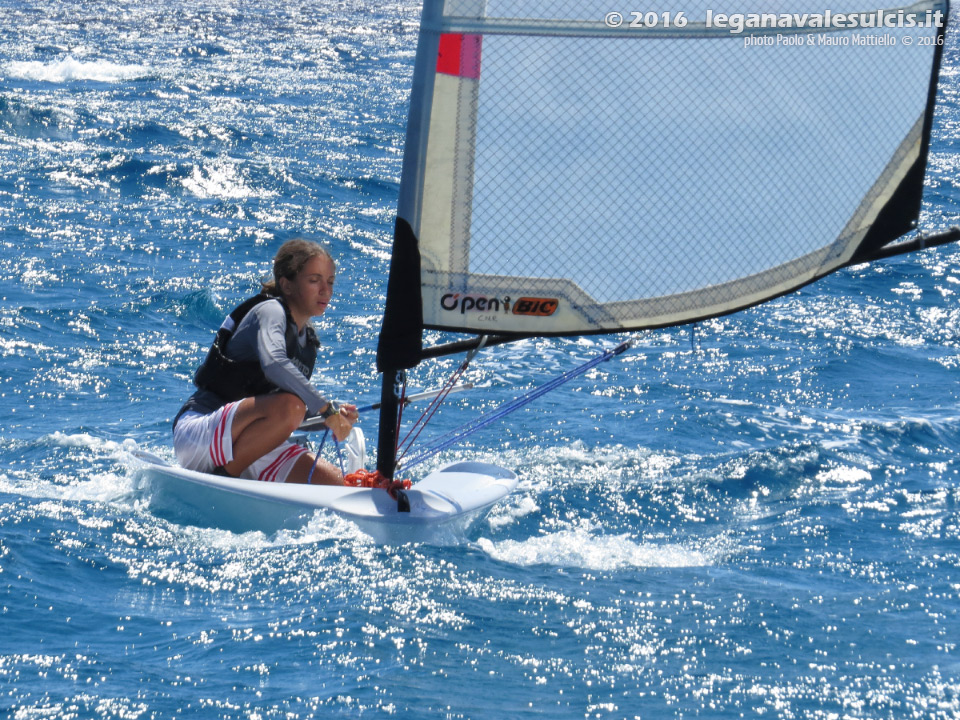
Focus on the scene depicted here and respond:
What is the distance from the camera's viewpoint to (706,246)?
5.23 m

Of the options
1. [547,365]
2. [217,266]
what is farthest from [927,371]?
[217,266]

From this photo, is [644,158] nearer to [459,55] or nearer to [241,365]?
[459,55]

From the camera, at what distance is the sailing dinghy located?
482 centimetres

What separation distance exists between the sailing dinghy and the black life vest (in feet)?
1.42

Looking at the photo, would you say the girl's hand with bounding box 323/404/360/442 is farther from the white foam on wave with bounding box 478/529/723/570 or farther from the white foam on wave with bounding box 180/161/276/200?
the white foam on wave with bounding box 180/161/276/200

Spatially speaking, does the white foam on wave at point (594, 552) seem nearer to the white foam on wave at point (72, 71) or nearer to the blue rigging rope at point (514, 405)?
the blue rigging rope at point (514, 405)

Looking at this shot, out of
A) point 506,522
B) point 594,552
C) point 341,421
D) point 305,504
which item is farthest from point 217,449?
point 594,552

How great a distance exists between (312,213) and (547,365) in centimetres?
482

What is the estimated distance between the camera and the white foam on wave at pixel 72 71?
66.3 ft

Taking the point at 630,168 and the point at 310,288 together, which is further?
the point at 310,288

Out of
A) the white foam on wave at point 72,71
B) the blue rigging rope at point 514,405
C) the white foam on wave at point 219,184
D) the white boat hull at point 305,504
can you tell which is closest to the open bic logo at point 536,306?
the blue rigging rope at point 514,405

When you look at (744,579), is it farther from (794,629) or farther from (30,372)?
(30,372)

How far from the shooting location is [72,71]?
20844 millimetres

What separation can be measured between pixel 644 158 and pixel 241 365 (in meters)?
2.02
